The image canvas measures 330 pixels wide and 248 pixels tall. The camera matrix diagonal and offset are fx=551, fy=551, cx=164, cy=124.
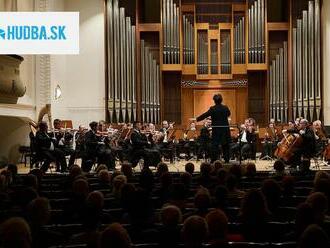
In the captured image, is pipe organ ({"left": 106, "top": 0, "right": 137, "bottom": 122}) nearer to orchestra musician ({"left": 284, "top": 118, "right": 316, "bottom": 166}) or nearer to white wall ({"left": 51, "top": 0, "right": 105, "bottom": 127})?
white wall ({"left": 51, "top": 0, "right": 105, "bottom": 127})

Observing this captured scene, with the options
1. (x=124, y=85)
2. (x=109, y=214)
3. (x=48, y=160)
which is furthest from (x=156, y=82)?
(x=109, y=214)

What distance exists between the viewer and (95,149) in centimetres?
1138

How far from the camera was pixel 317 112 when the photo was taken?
56.1 ft

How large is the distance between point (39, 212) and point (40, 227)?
0.12m

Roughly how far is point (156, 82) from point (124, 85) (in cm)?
113

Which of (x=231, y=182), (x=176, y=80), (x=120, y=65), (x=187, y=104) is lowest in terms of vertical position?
(x=231, y=182)

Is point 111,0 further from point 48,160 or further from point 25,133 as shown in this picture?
point 48,160

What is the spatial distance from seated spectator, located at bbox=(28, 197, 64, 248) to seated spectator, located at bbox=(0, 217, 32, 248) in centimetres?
57

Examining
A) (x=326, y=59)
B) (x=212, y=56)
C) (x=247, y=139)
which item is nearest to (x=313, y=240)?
(x=247, y=139)

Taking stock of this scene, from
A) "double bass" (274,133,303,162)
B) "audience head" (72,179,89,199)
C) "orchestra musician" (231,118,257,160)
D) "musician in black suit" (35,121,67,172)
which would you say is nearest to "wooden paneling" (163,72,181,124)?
"orchestra musician" (231,118,257,160)

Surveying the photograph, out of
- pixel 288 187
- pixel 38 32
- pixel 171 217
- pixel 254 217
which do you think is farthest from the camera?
pixel 38 32

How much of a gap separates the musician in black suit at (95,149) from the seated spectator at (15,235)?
785cm

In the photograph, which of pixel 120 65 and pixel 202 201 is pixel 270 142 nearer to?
pixel 120 65

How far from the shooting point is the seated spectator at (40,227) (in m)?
4.00
